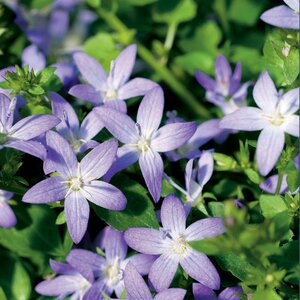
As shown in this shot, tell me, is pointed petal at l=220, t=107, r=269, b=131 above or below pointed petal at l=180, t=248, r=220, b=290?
above

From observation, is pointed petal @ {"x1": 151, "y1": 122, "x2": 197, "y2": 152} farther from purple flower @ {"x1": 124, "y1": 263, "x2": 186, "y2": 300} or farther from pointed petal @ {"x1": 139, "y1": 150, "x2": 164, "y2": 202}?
purple flower @ {"x1": 124, "y1": 263, "x2": 186, "y2": 300}

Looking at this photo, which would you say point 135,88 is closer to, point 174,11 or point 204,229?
point 204,229

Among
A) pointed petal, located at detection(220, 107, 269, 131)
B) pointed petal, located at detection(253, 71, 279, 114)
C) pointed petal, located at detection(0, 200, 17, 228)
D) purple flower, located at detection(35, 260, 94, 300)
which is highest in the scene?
pointed petal, located at detection(253, 71, 279, 114)

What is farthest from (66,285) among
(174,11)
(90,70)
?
(174,11)

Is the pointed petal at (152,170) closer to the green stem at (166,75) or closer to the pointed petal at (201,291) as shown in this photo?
the pointed petal at (201,291)

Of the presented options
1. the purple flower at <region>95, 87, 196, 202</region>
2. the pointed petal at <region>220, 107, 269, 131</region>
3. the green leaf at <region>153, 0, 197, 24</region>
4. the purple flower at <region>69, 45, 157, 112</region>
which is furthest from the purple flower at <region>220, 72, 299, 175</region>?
the green leaf at <region>153, 0, 197, 24</region>

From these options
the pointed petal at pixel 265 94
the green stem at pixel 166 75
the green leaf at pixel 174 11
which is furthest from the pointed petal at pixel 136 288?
the green leaf at pixel 174 11
